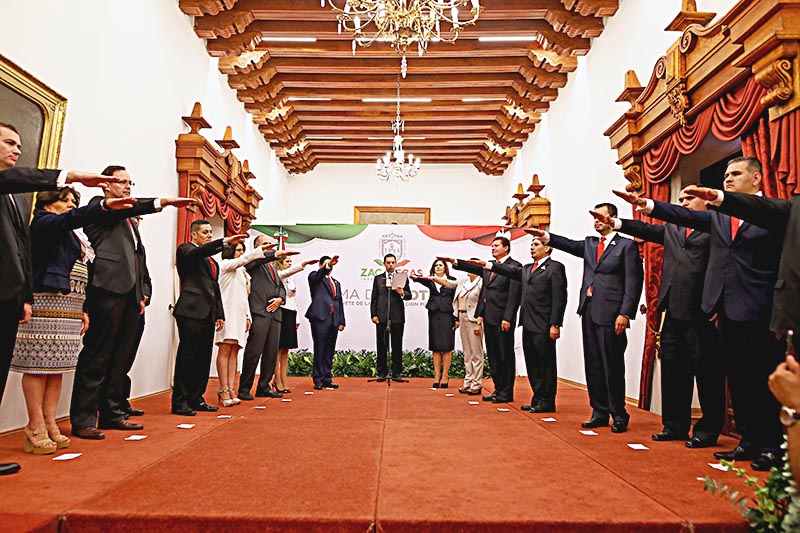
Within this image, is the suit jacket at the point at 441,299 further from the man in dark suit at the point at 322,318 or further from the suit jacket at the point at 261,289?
the suit jacket at the point at 261,289

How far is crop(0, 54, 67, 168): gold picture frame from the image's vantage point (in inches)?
139

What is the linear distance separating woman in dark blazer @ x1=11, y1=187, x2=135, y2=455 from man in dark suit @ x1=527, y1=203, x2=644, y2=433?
9.55ft

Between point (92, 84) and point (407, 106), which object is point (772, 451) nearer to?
point (92, 84)

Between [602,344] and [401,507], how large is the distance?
8.10 feet

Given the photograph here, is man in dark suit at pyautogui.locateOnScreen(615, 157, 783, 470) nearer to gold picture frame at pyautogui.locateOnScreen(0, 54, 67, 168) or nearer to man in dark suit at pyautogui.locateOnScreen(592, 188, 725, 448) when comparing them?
man in dark suit at pyautogui.locateOnScreen(592, 188, 725, 448)

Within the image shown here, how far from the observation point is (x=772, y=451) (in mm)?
2875

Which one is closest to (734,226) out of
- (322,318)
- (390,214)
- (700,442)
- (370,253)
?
(700,442)

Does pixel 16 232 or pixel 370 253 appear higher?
pixel 370 253

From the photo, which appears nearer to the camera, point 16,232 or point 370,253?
point 16,232

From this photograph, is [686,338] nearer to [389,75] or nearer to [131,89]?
[131,89]

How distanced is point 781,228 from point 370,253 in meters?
6.87

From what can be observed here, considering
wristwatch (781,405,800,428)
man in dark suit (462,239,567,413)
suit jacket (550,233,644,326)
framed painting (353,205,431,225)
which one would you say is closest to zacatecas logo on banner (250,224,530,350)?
framed painting (353,205,431,225)

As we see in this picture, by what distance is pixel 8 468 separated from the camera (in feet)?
8.34

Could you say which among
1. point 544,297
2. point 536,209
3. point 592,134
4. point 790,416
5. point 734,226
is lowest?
point 790,416
